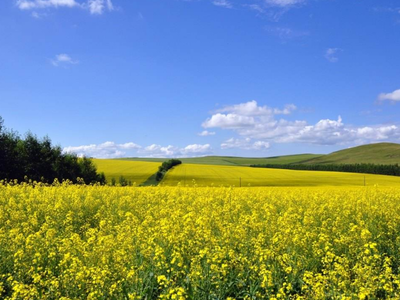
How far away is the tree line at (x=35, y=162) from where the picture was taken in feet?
157

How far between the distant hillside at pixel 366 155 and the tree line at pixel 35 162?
382ft

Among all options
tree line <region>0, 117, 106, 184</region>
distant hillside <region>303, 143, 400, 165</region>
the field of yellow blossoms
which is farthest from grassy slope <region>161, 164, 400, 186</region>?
distant hillside <region>303, 143, 400, 165</region>

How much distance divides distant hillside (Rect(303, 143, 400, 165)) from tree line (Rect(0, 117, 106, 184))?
116368 mm

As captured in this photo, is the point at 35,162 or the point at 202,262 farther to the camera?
the point at 35,162

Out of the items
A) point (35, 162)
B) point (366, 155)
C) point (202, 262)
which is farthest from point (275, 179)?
point (366, 155)

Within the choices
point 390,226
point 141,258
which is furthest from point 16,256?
point 390,226

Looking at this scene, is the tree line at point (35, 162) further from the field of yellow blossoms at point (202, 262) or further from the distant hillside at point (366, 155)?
the distant hillside at point (366, 155)

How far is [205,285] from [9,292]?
364 centimetres

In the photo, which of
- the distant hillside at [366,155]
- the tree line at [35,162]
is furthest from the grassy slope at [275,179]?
the distant hillside at [366,155]

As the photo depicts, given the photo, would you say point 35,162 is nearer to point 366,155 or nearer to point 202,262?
point 202,262

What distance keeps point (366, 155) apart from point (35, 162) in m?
139

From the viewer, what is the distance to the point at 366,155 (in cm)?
14925

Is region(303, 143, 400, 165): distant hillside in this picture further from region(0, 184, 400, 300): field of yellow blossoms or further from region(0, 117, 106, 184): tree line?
region(0, 184, 400, 300): field of yellow blossoms

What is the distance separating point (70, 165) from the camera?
55.0 metres
